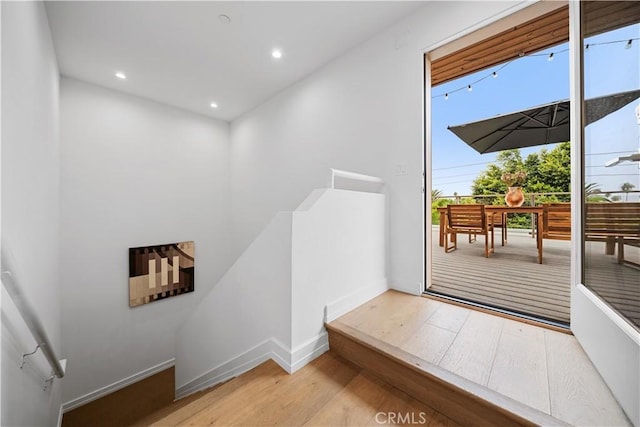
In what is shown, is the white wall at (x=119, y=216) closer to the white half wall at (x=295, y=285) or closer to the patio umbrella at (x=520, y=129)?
the white half wall at (x=295, y=285)

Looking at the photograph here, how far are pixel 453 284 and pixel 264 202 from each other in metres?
2.82

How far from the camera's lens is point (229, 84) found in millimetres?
3229

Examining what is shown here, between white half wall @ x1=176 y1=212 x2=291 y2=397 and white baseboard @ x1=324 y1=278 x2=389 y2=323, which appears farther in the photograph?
white baseboard @ x1=324 y1=278 x2=389 y2=323

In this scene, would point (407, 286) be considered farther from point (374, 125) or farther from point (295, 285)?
point (374, 125)

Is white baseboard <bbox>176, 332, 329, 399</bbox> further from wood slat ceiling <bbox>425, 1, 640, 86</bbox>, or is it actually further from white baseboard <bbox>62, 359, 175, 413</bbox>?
white baseboard <bbox>62, 359, 175, 413</bbox>

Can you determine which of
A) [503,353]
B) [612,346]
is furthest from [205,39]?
[612,346]

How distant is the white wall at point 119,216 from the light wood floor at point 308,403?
9.76 feet

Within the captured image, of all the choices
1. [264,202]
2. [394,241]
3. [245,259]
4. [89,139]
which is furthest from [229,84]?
[394,241]

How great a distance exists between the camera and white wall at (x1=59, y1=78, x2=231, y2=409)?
2.97 metres

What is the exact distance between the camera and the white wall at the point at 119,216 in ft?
9.75

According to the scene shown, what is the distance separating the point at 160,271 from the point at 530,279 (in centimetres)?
482

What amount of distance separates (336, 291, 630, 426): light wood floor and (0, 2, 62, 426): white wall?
1671mm

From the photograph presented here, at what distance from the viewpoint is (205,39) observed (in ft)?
7.75

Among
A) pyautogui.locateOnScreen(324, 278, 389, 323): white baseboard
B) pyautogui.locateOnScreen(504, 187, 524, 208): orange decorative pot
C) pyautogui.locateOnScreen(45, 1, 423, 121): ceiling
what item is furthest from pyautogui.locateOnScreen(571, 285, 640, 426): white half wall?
pyautogui.locateOnScreen(45, 1, 423, 121): ceiling
